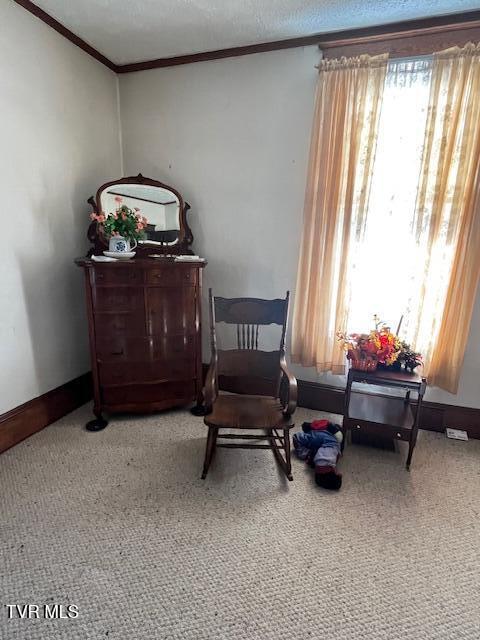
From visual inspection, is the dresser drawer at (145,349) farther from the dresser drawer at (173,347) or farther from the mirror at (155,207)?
the mirror at (155,207)

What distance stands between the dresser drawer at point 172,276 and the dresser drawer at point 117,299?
4.4 inches

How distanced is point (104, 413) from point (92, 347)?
578 mm

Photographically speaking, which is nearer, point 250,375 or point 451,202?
point 451,202

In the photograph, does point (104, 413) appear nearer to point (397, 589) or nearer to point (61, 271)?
point (61, 271)

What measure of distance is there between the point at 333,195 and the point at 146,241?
4.59 feet

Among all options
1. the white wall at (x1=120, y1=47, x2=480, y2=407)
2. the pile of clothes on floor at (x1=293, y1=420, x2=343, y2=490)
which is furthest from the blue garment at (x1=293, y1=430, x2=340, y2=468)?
the white wall at (x1=120, y1=47, x2=480, y2=407)

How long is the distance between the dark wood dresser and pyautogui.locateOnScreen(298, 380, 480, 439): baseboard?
0.98 m

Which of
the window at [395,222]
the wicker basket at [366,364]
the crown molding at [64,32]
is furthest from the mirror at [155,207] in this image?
the wicker basket at [366,364]

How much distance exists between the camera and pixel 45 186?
2.16 m

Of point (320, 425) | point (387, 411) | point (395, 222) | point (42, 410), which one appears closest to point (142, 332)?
point (42, 410)

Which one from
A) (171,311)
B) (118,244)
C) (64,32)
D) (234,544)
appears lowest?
(234,544)

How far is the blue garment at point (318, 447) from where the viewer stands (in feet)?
6.22

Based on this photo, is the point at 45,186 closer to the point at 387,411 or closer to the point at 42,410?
the point at 42,410

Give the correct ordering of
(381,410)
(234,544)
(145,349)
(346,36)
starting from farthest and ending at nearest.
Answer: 1. (145,349)
2. (381,410)
3. (346,36)
4. (234,544)
